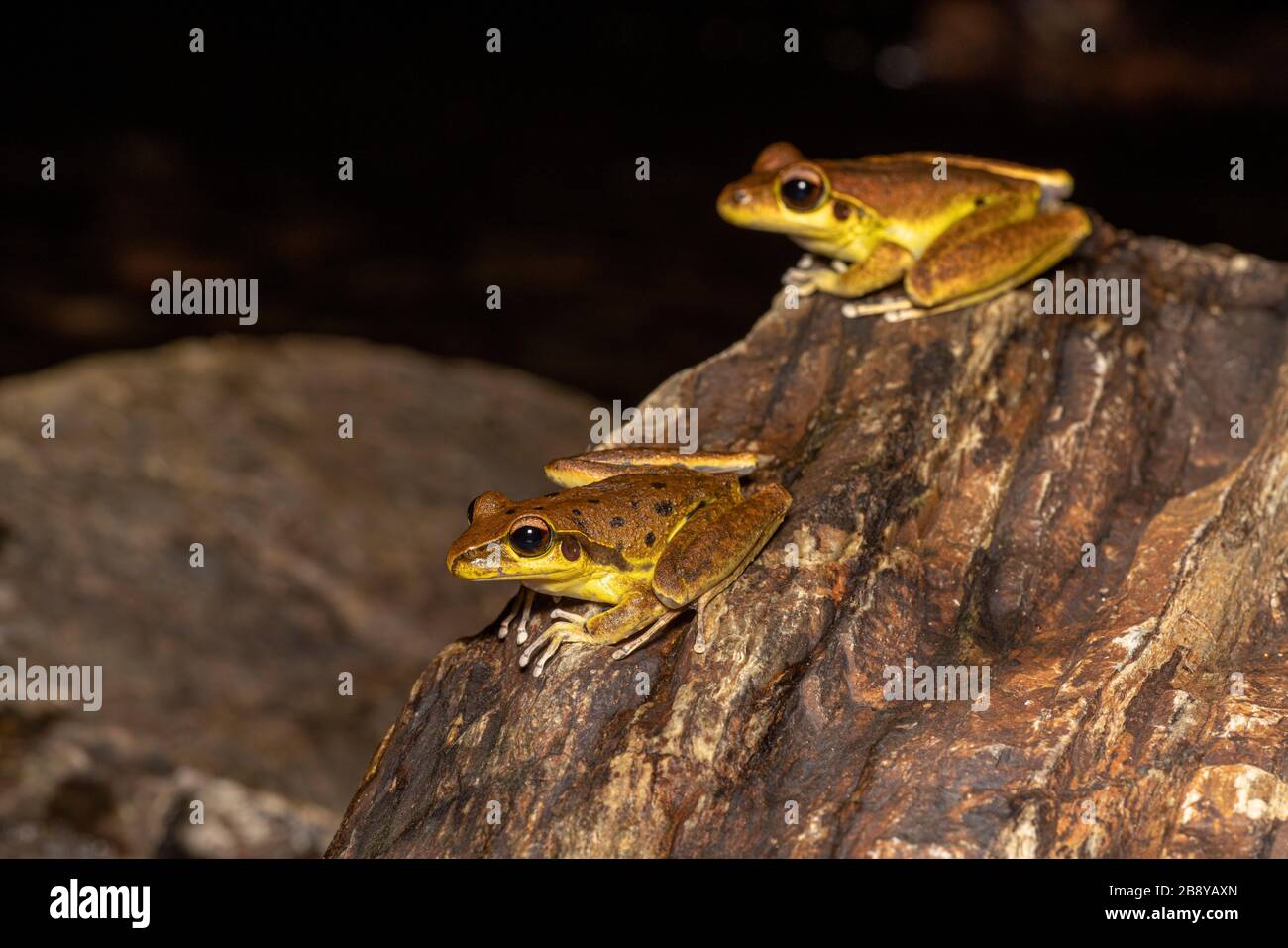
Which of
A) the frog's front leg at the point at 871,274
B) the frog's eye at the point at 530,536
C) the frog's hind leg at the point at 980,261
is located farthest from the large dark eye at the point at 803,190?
the frog's eye at the point at 530,536

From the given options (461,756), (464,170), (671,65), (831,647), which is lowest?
(461,756)

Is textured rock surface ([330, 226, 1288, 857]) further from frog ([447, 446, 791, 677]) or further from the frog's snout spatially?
the frog's snout

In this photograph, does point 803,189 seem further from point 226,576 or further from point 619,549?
point 226,576

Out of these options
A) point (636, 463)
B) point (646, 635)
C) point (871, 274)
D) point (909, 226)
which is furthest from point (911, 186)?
point (646, 635)

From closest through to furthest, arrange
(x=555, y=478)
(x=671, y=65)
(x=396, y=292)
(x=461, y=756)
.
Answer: (x=461, y=756), (x=555, y=478), (x=396, y=292), (x=671, y=65)

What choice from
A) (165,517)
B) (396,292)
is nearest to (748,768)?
(165,517)

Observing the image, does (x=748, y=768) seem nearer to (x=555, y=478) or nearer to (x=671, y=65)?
(x=555, y=478)
